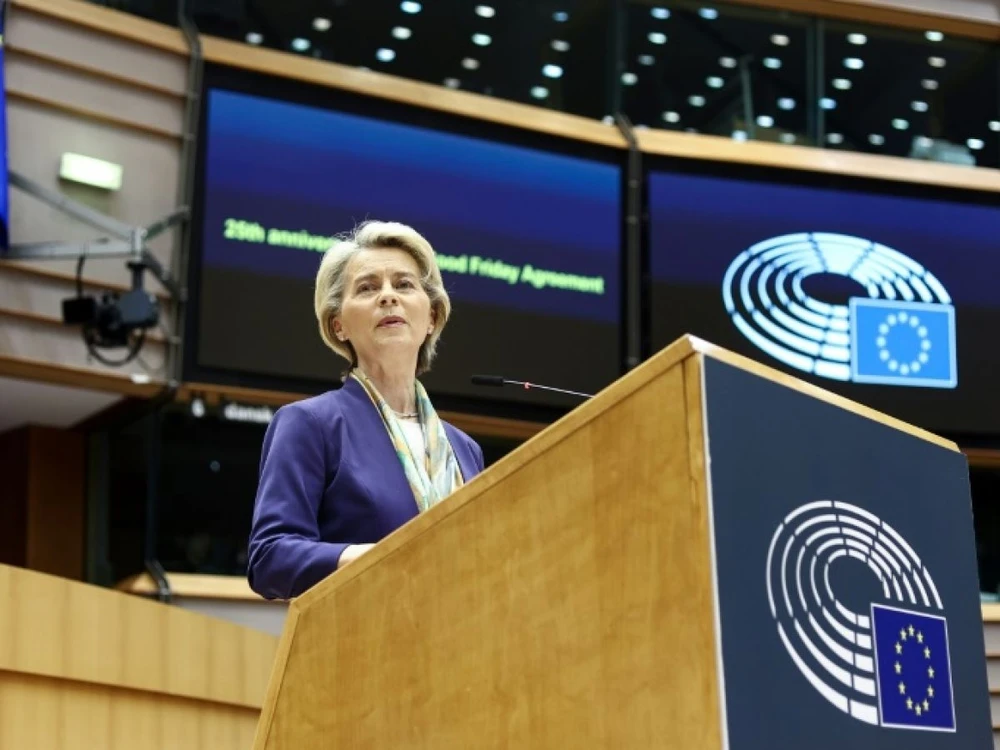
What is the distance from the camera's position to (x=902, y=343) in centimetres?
780

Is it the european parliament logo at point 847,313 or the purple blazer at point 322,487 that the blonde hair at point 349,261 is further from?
the european parliament logo at point 847,313

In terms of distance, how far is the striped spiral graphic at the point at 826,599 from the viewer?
1.45 m

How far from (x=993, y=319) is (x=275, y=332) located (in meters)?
3.78

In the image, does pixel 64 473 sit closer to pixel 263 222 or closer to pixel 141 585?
pixel 141 585

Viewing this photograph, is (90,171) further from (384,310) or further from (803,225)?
(384,310)

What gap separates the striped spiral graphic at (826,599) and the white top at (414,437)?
75 cm

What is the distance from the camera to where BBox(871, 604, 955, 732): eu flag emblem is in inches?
61.2

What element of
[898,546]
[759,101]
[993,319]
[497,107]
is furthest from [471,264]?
[898,546]

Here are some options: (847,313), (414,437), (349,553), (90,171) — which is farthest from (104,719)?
(847,313)

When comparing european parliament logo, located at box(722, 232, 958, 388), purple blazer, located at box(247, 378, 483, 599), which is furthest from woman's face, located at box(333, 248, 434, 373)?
european parliament logo, located at box(722, 232, 958, 388)

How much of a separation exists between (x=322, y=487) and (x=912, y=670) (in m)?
0.81

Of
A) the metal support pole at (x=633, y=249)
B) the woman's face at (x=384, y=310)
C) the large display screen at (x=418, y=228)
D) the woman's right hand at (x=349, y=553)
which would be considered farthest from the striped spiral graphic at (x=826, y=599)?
the metal support pole at (x=633, y=249)

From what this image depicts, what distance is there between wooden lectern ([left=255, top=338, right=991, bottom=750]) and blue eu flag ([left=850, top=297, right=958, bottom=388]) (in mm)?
6159

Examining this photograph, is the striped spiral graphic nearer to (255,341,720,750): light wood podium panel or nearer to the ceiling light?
(255,341,720,750): light wood podium panel
